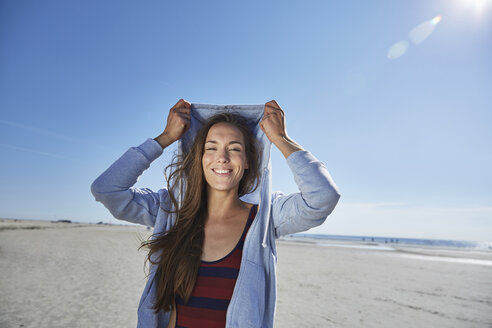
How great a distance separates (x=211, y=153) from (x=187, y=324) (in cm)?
110

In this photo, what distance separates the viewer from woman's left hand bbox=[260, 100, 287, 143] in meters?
1.96

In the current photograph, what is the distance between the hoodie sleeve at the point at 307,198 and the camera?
164cm

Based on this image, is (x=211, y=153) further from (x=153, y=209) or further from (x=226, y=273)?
(x=226, y=273)

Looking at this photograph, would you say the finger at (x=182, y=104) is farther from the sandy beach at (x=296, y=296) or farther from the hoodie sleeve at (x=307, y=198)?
the sandy beach at (x=296, y=296)

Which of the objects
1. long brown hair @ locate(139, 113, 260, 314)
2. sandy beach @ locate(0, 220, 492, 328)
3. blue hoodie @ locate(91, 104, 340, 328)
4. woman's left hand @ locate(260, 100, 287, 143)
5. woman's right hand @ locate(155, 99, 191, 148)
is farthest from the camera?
sandy beach @ locate(0, 220, 492, 328)

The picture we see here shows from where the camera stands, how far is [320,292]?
880 cm

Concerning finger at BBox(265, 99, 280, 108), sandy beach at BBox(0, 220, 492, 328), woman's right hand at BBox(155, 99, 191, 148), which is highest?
finger at BBox(265, 99, 280, 108)

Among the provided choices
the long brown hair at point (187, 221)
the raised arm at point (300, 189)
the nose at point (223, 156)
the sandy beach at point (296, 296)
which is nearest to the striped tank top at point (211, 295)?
the long brown hair at point (187, 221)

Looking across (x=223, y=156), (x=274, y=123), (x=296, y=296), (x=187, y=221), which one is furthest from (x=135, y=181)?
(x=296, y=296)

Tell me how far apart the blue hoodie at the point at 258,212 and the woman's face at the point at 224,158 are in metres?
0.21

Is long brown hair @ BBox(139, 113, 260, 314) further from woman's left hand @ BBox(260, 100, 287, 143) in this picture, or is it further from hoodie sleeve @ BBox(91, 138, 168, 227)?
woman's left hand @ BBox(260, 100, 287, 143)

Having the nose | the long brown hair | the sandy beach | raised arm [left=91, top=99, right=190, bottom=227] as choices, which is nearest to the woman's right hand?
raised arm [left=91, top=99, right=190, bottom=227]

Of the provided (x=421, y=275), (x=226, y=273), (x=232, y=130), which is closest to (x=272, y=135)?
(x=232, y=130)

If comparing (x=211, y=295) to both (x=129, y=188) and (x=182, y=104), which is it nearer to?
(x=129, y=188)
